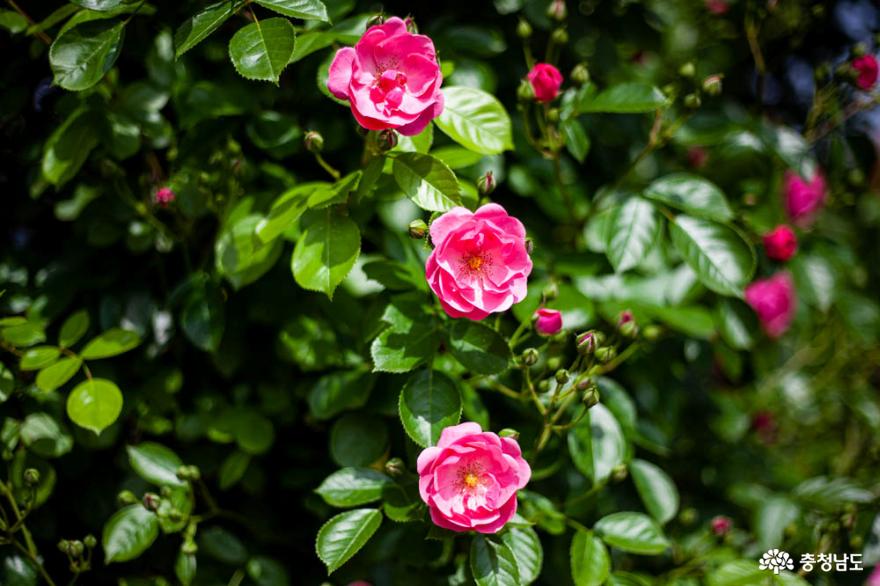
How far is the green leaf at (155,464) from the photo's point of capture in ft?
4.40

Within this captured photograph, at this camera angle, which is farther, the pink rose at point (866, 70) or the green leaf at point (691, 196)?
the pink rose at point (866, 70)

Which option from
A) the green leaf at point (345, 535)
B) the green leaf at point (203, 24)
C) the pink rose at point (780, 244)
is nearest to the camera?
the green leaf at point (203, 24)

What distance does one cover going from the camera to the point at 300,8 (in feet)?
3.57

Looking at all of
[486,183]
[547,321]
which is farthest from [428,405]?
[486,183]

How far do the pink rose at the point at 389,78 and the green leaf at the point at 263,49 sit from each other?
0.08 m

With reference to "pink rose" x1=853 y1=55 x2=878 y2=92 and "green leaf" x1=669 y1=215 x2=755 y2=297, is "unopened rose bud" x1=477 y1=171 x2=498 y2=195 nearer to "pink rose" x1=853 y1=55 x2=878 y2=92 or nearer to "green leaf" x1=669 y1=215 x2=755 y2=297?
"green leaf" x1=669 y1=215 x2=755 y2=297

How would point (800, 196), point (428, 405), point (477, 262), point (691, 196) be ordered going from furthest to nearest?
point (800, 196) → point (691, 196) → point (428, 405) → point (477, 262)

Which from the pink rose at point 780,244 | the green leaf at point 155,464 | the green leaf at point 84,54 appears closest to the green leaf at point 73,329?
the green leaf at point 155,464

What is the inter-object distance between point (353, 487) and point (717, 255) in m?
0.82

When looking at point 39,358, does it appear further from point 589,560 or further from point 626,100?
point 626,100

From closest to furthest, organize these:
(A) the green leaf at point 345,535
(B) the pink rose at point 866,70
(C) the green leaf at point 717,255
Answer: (A) the green leaf at point 345,535, (C) the green leaf at point 717,255, (B) the pink rose at point 866,70

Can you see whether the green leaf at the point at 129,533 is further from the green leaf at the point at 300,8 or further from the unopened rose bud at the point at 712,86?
the unopened rose bud at the point at 712,86

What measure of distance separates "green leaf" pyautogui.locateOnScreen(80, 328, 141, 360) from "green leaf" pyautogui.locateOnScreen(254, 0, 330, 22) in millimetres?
644

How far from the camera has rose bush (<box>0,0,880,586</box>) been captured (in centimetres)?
113
